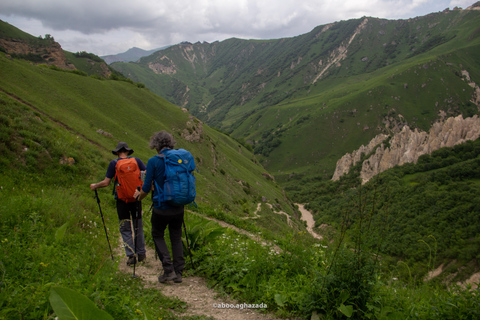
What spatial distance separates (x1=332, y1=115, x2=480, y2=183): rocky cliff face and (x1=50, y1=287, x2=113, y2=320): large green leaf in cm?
10066

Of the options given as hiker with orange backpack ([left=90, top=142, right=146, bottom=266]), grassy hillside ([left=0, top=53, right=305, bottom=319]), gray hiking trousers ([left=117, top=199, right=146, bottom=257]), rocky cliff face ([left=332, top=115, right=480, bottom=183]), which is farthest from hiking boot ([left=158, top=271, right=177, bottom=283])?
rocky cliff face ([left=332, top=115, right=480, bottom=183])

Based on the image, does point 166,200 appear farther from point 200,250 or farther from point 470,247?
point 470,247

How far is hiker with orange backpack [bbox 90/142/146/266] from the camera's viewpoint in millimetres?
6227

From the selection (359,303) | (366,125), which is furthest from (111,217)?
(366,125)

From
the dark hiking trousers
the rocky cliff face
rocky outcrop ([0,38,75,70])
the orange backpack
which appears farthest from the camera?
the rocky cliff face

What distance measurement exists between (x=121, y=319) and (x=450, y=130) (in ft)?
439

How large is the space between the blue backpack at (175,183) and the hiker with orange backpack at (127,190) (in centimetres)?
133

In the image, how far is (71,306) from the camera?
9.09ft

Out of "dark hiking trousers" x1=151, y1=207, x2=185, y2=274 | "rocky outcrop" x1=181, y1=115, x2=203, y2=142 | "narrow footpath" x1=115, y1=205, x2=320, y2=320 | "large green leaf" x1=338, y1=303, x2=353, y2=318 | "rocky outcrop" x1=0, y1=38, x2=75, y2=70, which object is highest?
"rocky outcrop" x1=0, y1=38, x2=75, y2=70

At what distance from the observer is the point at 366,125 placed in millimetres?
177875

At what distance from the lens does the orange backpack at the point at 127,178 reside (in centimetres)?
622

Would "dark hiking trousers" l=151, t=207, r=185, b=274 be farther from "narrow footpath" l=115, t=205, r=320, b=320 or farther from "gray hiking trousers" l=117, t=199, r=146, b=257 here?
"gray hiking trousers" l=117, t=199, r=146, b=257

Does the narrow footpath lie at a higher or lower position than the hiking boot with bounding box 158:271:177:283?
lower

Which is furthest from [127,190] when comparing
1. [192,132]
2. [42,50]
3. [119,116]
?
→ [42,50]
